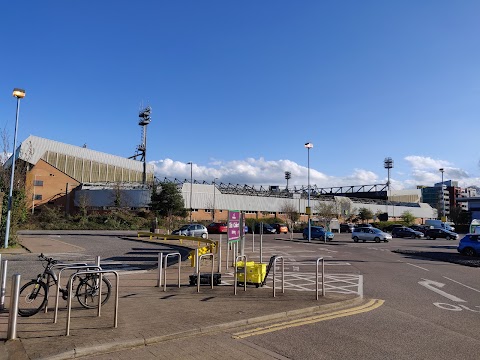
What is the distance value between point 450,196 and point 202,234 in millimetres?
156717

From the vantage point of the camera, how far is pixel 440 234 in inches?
2012

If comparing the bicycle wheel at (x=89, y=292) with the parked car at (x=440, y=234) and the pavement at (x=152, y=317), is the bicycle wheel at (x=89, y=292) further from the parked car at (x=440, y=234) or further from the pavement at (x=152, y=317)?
the parked car at (x=440, y=234)

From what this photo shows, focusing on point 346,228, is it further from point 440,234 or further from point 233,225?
point 233,225

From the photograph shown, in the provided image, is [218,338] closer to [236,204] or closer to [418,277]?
[418,277]

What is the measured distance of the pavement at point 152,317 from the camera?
590cm

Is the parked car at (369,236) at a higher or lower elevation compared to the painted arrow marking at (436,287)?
higher

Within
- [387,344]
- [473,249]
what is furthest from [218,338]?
[473,249]

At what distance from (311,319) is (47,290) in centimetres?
513

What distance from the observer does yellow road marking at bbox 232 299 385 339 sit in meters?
6.86

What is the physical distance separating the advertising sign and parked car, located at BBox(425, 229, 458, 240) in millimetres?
44370

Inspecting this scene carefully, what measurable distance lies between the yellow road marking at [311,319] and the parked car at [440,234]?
152 feet

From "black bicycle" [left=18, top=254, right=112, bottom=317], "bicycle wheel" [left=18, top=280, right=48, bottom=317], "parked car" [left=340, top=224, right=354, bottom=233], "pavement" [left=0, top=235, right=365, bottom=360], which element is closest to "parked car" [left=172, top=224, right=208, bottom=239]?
"pavement" [left=0, top=235, right=365, bottom=360]

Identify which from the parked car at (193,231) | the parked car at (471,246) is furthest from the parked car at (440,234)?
the parked car at (193,231)

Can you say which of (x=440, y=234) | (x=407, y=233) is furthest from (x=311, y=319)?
(x=407, y=233)
